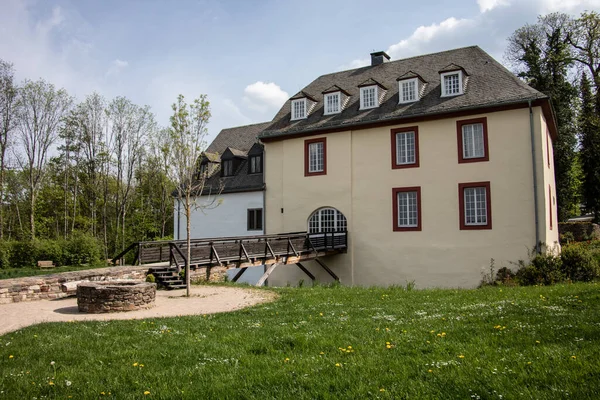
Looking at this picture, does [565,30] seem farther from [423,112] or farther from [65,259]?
[65,259]

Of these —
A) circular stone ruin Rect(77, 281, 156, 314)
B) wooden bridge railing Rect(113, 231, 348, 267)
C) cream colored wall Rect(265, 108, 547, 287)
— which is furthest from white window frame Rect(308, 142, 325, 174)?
circular stone ruin Rect(77, 281, 156, 314)

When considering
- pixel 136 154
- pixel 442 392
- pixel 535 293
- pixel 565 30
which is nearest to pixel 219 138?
pixel 136 154

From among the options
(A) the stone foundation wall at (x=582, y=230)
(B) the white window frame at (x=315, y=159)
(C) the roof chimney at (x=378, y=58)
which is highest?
(C) the roof chimney at (x=378, y=58)

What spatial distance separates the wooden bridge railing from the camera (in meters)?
15.6

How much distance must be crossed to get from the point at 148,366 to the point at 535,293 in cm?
900

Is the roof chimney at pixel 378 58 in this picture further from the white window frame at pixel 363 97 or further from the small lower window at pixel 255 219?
the small lower window at pixel 255 219

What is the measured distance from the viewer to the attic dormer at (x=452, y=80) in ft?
67.5

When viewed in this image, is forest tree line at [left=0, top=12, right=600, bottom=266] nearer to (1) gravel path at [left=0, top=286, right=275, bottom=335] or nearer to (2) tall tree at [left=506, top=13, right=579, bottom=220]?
(2) tall tree at [left=506, top=13, right=579, bottom=220]

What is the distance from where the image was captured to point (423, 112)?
20281 millimetres

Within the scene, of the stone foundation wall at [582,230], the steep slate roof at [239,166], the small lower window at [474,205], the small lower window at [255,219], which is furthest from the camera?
the stone foundation wall at [582,230]

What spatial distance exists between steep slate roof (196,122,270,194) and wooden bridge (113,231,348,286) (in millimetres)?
4993

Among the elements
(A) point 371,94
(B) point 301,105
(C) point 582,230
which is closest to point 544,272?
(A) point 371,94

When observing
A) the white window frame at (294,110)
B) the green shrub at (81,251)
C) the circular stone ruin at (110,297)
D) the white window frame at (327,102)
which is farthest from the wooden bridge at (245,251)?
the green shrub at (81,251)

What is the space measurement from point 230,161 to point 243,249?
35.9 ft
